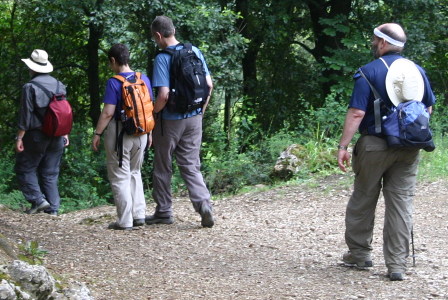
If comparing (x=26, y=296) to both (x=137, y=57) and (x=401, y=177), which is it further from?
(x=137, y=57)

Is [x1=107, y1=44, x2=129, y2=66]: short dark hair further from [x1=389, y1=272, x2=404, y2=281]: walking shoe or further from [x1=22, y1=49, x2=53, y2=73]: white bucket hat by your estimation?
[x1=389, y1=272, x2=404, y2=281]: walking shoe

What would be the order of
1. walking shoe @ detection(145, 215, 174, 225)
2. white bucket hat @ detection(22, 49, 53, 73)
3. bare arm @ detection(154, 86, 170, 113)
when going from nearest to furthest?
bare arm @ detection(154, 86, 170, 113) < walking shoe @ detection(145, 215, 174, 225) < white bucket hat @ detection(22, 49, 53, 73)


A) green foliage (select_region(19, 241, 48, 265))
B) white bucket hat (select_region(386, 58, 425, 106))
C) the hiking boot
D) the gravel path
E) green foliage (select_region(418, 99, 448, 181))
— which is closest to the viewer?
green foliage (select_region(19, 241, 48, 265))

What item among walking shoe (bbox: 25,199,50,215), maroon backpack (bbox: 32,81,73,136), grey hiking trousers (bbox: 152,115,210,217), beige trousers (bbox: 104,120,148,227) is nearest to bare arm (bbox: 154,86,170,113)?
grey hiking trousers (bbox: 152,115,210,217)

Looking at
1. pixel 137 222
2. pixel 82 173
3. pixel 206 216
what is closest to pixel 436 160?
pixel 206 216

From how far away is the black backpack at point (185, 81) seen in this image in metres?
7.09

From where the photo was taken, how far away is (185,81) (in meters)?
7.09

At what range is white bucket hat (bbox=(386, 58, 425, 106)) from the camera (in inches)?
212

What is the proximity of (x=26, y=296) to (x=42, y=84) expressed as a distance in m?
5.27

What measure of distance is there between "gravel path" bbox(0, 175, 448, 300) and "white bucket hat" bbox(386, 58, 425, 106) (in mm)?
1344

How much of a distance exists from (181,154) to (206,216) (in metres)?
0.66

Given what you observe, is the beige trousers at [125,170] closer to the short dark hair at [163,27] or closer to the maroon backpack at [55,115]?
the short dark hair at [163,27]

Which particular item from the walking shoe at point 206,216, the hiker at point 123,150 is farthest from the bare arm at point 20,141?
the walking shoe at point 206,216

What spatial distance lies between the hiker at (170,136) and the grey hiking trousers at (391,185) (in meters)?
2.17
